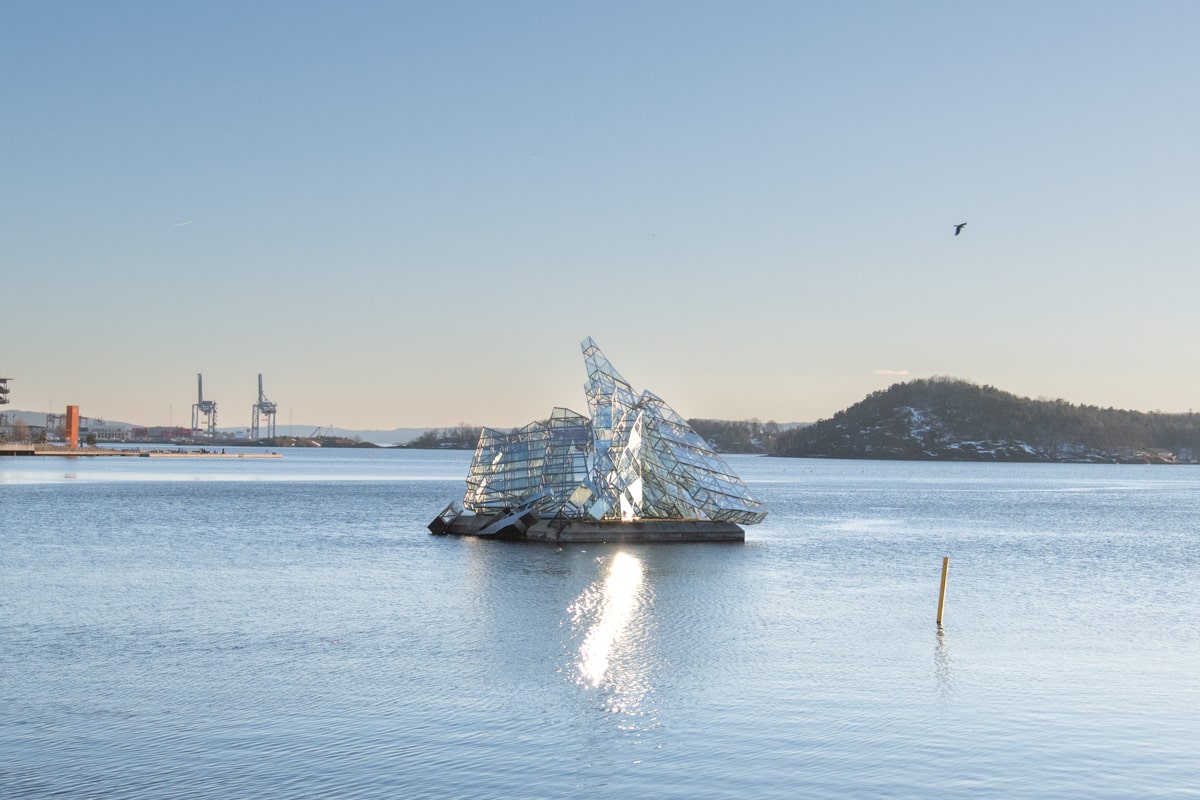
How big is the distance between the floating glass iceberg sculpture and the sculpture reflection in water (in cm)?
1046

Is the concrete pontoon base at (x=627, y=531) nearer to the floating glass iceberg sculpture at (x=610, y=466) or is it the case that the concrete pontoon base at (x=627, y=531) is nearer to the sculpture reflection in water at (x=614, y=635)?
the floating glass iceberg sculpture at (x=610, y=466)

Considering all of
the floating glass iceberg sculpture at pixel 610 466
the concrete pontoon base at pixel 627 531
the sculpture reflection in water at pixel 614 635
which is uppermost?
the floating glass iceberg sculpture at pixel 610 466

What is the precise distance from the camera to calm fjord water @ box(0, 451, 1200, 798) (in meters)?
16.4

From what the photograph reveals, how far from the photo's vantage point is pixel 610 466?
52906 millimetres

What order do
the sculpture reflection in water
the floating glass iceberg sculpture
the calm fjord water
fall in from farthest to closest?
1. the floating glass iceberg sculpture
2. the sculpture reflection in water
3. the calm fjord water

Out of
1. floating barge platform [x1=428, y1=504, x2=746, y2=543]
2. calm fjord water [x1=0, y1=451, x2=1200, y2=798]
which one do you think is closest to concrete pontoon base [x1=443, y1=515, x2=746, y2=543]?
floating barge platform [x1=428, y1=504, x2=746, y2=543]

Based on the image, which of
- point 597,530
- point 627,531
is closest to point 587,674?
point 597,530

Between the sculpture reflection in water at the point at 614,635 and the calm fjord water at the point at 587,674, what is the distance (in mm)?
114

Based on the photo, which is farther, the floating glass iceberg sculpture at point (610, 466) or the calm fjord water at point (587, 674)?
the floating glass iceberg sculpture at point (610, 466)

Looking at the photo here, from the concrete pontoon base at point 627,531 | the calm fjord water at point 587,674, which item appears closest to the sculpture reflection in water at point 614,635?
the calm fjord water at point 587,674

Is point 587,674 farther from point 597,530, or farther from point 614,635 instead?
point 597,530

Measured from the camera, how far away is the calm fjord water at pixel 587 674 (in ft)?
53.7

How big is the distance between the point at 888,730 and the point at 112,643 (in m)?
15.9

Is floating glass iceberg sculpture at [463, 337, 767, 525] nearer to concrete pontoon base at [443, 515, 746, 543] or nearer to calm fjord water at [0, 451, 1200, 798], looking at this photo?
concrete pontoon base at [443, 515, 746, 543]
